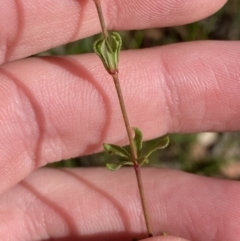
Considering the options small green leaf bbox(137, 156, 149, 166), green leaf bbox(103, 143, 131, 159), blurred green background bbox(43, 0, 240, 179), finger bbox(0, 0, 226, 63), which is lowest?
blurred green background bbox(43, 0, 240, 179)

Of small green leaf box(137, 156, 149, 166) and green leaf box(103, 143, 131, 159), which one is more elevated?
green leaf box(103, 143, 131, 159)

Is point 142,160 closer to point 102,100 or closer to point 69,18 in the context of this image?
point 102,100

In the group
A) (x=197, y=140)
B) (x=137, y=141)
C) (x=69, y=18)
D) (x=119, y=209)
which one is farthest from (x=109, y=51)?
(x=197, y=140)

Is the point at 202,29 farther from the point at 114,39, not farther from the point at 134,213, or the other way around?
the point at 114,39

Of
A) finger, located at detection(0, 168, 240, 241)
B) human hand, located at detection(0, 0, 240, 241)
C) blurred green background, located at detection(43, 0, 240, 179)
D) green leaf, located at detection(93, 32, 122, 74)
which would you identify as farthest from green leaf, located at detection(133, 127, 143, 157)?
blurred green background, located at detection(43, 0, 240, 179)

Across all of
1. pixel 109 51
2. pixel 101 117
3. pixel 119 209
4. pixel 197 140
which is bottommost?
pixel 197 140

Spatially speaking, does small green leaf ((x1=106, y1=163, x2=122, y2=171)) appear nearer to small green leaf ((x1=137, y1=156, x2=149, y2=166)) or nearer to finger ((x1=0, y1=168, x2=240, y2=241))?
small green leaf ((x1=137, y1=156, x2=149, y2=166))

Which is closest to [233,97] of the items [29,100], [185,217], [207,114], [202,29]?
[207,114]

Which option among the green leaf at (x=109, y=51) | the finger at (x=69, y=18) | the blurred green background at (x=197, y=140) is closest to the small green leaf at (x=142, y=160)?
the green leaf at (x=109, y=51)
